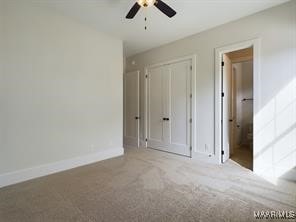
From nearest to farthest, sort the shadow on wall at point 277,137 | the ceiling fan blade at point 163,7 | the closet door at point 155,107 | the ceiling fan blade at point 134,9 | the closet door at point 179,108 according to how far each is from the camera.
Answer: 1. the ceiling fan blade at point 163,7
2. the ceiling fan blade at point 134,9
3. the shadow on wall at point 277,137
4. the closet door at point 179,108
5. the closet door at point 155,107

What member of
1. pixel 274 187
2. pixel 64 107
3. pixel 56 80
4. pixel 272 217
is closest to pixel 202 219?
pixel 272 217

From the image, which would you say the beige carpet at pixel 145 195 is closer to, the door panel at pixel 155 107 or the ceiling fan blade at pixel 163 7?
the door panel at pixel 155 107

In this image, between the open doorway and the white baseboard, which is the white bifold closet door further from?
the white baseboard

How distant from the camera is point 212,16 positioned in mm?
3229

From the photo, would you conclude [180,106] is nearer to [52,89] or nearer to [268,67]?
[268,67]

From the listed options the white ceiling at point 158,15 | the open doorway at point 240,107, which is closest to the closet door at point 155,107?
the white ceiling at point 158,15

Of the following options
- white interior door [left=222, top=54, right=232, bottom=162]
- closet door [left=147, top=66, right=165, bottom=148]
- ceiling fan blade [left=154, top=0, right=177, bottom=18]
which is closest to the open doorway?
white interior door [left=222, top=54, right=232, bottom=162]

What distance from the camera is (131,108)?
5.59 metres

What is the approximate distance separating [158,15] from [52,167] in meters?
3.39

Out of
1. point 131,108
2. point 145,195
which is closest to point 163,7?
point 145,195

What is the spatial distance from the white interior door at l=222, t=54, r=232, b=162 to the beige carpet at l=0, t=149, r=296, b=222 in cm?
52

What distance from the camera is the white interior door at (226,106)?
12.1 feet

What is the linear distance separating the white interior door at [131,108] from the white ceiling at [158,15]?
1556 mm

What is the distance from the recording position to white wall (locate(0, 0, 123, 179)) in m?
2.71
